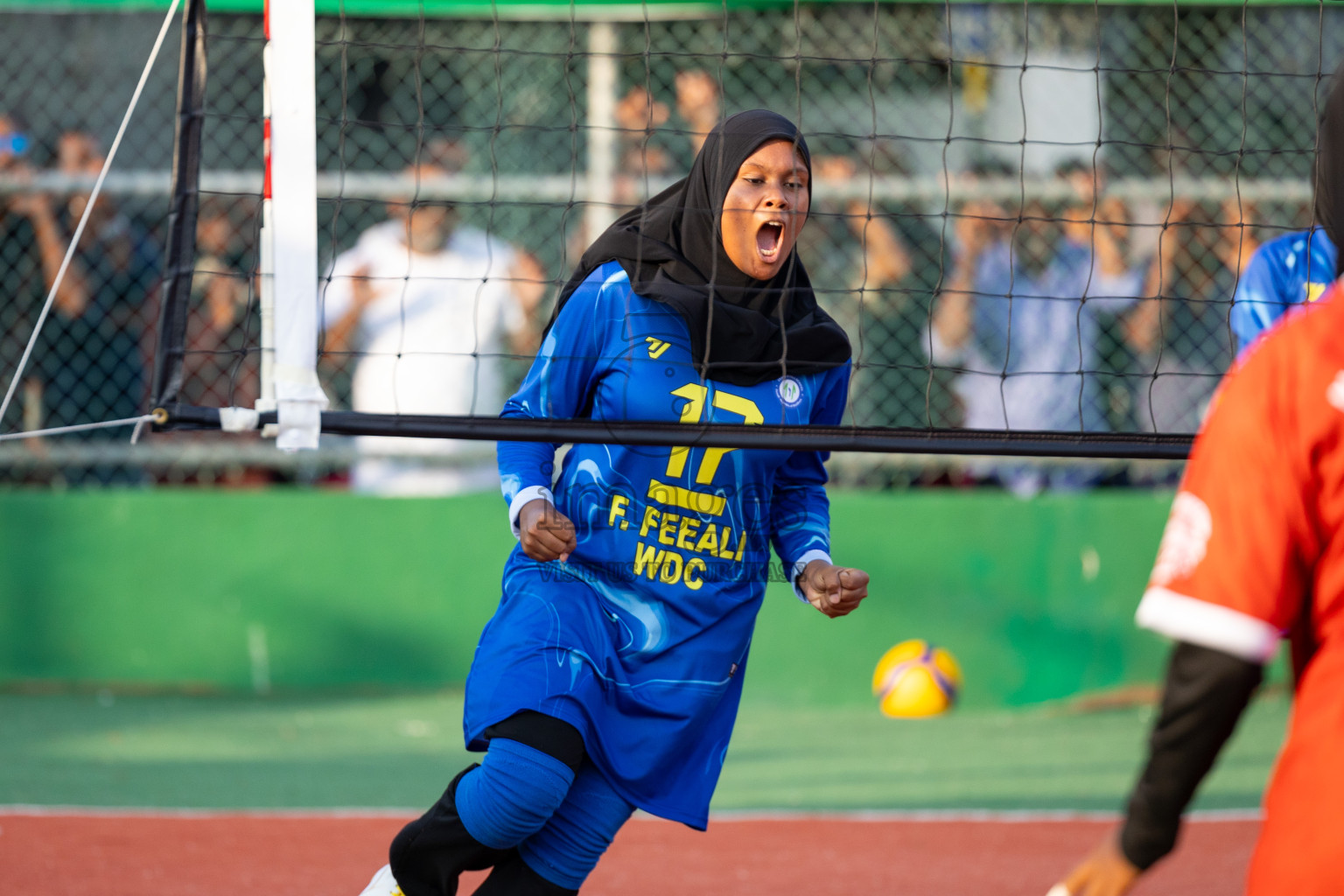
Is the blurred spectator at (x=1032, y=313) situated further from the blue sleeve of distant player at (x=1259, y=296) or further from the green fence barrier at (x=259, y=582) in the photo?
the blue sleeve of distant player at (x=1259, y=296)

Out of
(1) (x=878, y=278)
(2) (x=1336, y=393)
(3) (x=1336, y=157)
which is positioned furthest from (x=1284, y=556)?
(1) (x=878, y=278)

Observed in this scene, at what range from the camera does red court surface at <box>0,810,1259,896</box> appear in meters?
5.00

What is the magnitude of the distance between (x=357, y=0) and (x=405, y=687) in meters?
3.68

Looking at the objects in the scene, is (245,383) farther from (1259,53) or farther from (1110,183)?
(1259,53)

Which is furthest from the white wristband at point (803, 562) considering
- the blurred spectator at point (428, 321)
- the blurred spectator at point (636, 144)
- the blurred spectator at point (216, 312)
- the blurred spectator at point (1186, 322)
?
the blurred spectator at point (216, 312)

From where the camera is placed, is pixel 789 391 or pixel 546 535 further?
pixel 789 391

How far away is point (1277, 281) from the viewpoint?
4.79 m

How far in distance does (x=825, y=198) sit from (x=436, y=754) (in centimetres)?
355

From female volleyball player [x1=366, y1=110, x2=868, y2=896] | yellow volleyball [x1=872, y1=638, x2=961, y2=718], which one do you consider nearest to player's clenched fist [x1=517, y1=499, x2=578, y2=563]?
female volleyball player [x1=366, y1=110, x2=868, y2=896]

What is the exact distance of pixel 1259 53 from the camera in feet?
28.0

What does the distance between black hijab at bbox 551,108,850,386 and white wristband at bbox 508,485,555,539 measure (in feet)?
1.48

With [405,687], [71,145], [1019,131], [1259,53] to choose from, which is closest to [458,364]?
[405,687]

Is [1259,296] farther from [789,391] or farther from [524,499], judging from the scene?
[524,499]

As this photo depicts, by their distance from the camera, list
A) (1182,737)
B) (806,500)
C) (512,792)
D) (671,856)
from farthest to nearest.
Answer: (671,856), (806,500), (512,792), (1182,737)
